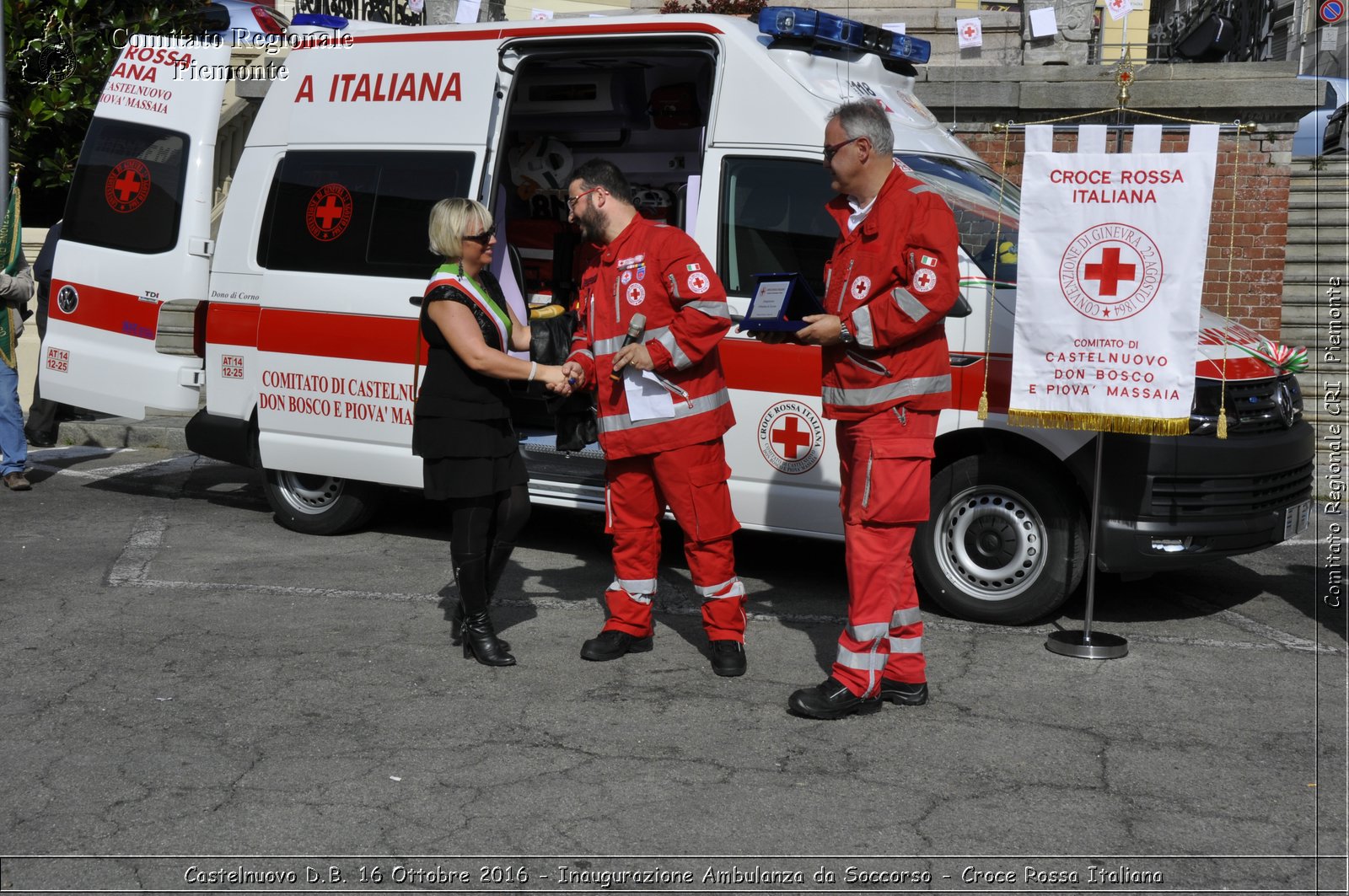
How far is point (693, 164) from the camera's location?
9734 mm

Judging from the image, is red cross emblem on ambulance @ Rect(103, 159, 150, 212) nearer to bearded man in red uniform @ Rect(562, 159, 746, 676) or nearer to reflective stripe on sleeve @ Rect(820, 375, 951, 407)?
bearded man in red uniform @ Rect(562, 159, 746, 676)

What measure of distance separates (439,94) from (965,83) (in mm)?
7159

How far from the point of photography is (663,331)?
530 centimetres

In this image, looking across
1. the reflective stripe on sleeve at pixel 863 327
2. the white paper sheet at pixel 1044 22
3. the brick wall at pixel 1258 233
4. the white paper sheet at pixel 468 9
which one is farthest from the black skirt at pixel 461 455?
the white paper sheet at pixel 1044 22

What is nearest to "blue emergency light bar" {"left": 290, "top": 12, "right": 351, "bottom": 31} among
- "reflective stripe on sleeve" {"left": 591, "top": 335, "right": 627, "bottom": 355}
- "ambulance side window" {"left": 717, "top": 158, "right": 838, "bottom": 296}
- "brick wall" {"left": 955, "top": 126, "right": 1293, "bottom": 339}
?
"ambulance side window" {"left": 717, "top": 158, "right": 838, "bottom": 296}

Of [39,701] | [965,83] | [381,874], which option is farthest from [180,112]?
[965,83]

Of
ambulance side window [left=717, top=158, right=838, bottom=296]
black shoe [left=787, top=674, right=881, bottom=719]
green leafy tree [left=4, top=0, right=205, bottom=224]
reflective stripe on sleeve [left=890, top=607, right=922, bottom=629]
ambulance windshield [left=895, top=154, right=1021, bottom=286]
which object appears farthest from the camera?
green leafy tree [left=4, top=0, right=205, bottom=224]

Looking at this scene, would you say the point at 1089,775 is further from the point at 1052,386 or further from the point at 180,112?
the point at 180,112

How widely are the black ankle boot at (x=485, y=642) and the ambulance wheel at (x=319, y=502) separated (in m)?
2.45

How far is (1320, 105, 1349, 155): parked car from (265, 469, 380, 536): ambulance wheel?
11032mm

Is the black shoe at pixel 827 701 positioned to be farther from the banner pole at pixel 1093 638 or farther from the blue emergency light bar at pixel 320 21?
the blue emergency light bar at pixel 320 21

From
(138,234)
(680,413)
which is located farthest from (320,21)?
(680,413)

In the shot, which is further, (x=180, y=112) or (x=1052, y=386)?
(x=180, y=112)

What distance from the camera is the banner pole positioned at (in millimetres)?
5754
